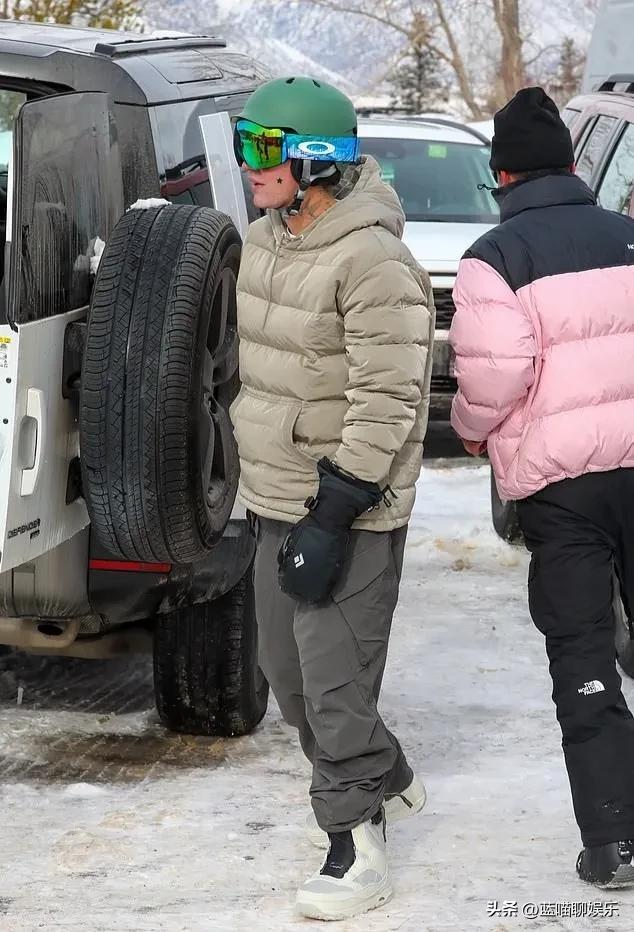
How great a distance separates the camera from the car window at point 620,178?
5.82 m

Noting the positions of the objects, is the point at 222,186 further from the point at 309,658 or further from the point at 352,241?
the point at 309,658

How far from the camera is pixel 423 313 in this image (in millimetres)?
3383

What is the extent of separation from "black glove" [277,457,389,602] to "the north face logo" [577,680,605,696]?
2.24 ft

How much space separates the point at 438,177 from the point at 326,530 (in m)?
8.53

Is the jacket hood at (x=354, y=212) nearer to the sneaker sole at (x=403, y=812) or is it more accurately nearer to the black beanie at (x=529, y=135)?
the black beanie at (x=529, y=135)

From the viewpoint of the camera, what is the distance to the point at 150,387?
361 cm

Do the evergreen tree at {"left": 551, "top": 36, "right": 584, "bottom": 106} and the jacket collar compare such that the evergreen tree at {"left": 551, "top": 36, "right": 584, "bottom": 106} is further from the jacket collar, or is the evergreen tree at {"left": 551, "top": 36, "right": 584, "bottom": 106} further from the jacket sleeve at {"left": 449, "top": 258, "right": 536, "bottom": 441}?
the jacket sleeve at {"left": 449, "top": 258, "right": 536, "bottom": 441}

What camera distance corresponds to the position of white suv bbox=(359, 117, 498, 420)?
31.3 feet

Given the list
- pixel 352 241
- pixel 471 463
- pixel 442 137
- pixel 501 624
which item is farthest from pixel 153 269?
pixel 442 137

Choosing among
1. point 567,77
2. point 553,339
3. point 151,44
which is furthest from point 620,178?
point 567,77

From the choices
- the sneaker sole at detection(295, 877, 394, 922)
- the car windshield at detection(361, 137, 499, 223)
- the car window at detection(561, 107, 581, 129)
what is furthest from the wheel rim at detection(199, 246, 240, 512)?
the car windshield at detection(361, 137, 499, 223)

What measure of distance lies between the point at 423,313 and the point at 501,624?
291 centimetres

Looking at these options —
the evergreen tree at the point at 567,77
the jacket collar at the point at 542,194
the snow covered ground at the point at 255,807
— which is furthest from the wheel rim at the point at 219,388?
the evergreen tree at the point at 567,77

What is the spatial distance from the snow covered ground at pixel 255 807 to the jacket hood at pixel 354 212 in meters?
1.55
